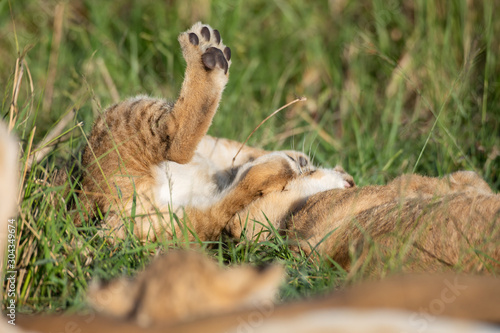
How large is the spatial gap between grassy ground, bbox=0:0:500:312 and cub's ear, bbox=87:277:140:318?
1957 millimetres

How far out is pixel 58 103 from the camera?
191 inches

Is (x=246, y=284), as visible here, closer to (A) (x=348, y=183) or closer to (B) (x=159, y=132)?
(B) (x=159, y=132)

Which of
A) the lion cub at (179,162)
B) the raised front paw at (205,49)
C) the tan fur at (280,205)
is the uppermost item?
the raised front paw at (205,49)

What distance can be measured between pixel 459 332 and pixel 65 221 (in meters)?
1.80

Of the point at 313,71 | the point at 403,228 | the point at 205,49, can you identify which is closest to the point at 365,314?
the point at 403,228

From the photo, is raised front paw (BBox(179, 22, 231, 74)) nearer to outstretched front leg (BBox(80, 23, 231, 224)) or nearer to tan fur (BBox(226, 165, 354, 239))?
outstretched front leg (BBox(80, 23, 231, 224))

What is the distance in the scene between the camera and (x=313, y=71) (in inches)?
222

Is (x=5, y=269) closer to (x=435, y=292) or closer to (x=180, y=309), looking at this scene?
(x=180, y=309)

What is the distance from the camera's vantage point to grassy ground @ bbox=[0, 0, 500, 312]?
4.14 metres

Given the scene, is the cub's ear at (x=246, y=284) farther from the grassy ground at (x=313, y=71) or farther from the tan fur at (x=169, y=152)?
the grassy ground at (x=313, y=71)

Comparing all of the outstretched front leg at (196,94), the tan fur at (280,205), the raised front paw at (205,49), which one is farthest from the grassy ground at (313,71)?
the raised front paw at (205,49)

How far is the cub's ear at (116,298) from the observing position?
4.78 ft

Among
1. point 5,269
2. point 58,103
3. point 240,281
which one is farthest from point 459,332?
point 58,103

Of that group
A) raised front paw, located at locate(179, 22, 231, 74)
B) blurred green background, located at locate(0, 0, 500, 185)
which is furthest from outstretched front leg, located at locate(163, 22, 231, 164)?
blurred green background, located at locate(0, 0, 500, 185)
